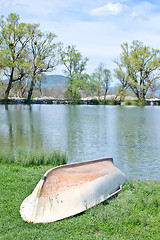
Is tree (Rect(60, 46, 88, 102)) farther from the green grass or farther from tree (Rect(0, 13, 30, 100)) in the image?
the green grass

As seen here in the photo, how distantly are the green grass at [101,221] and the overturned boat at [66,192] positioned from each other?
0.15 m

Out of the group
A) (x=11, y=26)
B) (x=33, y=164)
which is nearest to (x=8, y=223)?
(x=33, y=164)

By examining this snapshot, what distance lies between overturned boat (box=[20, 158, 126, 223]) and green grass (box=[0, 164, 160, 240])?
145 mm

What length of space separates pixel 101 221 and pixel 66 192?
87 cm

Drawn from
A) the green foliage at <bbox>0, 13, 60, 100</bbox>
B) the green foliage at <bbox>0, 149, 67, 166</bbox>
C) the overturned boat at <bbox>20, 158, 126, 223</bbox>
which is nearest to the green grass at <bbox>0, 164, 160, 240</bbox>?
the overturned boat at <bbox>20, 158, 126, 223</bbox>

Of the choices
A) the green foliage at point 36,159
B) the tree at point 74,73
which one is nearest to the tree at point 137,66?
the tree at point 74,73

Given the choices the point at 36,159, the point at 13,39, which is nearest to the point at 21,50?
the point at 13,39

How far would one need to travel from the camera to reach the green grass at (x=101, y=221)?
4609 mm

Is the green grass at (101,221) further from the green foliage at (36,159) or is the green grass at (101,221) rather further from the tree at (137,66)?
the tree at (137,66)

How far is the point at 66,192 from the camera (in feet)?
18.1

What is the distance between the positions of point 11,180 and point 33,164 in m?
2.21

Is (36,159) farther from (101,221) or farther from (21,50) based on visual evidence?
(21,50)

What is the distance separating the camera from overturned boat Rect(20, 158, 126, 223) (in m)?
5.24

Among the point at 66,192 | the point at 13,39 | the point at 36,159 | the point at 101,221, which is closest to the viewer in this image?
the point at 101,221
